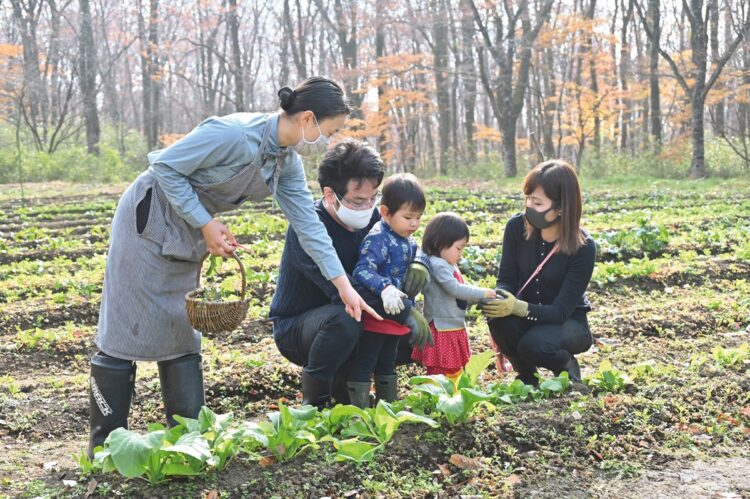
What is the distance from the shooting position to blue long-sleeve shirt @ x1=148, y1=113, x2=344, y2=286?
298cm

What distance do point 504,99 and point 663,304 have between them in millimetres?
18014

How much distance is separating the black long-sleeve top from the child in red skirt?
1.09ft

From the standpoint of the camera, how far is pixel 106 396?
3139 mm

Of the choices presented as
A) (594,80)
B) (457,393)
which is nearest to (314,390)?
(457,393)

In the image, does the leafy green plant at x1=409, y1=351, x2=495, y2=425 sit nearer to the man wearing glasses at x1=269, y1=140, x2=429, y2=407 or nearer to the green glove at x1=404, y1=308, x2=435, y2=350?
the green glove at x1=404, y1=308, x2=435, y2=350

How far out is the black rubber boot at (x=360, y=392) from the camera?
3627mm

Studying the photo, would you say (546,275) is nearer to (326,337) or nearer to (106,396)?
(326,337)

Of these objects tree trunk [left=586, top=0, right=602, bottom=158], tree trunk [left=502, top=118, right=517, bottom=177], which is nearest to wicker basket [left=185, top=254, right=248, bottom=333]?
tree trunk [left=502, top=118, right=517, bottom=177]

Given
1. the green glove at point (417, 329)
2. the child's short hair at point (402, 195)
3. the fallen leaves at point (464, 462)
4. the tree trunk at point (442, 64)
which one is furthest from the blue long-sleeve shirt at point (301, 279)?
the tree trunk at point (442, 64)

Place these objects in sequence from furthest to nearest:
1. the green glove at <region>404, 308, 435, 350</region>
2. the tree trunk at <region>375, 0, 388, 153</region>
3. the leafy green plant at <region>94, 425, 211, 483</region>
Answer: the tree trunk at <region>375, 0, 388, 153</region>, the green glove at <region>404, 308, 435, 350</region>, the leafy green plant at <region>94, 425, 211, 483</region>

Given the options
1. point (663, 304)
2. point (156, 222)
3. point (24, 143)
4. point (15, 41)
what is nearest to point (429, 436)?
point (156, 222)

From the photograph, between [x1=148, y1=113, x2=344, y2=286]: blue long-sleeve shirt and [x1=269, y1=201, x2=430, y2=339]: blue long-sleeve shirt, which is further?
[x1=269, y1=201, x2=430, y2=339]: blue long-sleeve shirt

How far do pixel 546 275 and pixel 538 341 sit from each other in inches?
15.4

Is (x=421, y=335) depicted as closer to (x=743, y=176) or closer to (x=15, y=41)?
(x=743, y=176)
